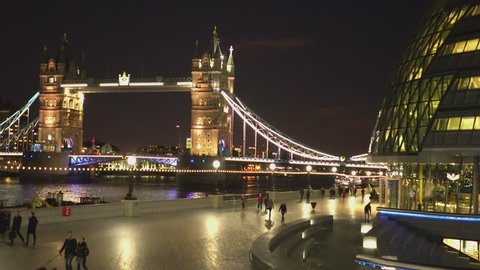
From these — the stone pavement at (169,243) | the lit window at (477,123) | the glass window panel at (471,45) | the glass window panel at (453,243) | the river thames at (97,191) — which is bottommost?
the river thames at (97,191)

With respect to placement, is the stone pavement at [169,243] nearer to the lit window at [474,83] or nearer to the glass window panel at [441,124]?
the glass window panel at [441,124]

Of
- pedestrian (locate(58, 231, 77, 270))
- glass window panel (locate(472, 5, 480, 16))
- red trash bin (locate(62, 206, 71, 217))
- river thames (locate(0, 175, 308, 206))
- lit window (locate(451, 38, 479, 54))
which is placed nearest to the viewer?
pedestrian (locate(58, 231, 77, 270))

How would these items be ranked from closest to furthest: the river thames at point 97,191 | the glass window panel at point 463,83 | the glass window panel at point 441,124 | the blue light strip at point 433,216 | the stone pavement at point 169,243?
the stone pavement at point 169,243
the blue light strip at point 433,216
the glass window panel at point 463,83
the glass window panel at point 441,124
the river thames at point 97,191

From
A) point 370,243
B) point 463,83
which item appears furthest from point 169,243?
point 463,83

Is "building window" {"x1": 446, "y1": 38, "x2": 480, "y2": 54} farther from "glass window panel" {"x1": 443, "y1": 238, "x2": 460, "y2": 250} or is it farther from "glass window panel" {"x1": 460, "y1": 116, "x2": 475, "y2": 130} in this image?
"glass window panel" {"x1": 443, "y1": 238, "x2": 460, "y2": 250}

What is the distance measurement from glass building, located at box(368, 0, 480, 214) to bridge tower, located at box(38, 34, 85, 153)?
416ft

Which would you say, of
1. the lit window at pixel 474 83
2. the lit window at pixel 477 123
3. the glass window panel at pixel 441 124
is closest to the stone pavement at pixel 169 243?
the glass window panel at pixel 441 124

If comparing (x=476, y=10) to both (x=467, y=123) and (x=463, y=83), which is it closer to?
(x=463, y=83)

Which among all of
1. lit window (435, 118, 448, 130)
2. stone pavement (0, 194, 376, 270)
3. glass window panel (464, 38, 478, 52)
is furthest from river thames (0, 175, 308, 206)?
glass window panel (464, 38, 478, 52)

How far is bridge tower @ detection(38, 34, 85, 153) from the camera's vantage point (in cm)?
16112

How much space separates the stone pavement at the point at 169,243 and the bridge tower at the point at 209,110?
4025 inches

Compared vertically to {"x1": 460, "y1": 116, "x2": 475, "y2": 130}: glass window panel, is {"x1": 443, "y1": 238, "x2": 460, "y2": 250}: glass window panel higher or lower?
lower

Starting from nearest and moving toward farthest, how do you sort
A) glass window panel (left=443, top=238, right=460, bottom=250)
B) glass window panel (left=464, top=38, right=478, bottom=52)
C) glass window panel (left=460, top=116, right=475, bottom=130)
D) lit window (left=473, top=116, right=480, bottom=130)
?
1. glass window panel (left=443, top=238, right=460, bottom=250)
2. lit window (left=473, top=116, right=480, bottom=130)
3. glass window panel (left=460, top=116, right=475, bottom=130)
4. glass window panel (left=464, top=38, right=478, bottom=52)

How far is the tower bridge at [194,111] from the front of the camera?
139 m
